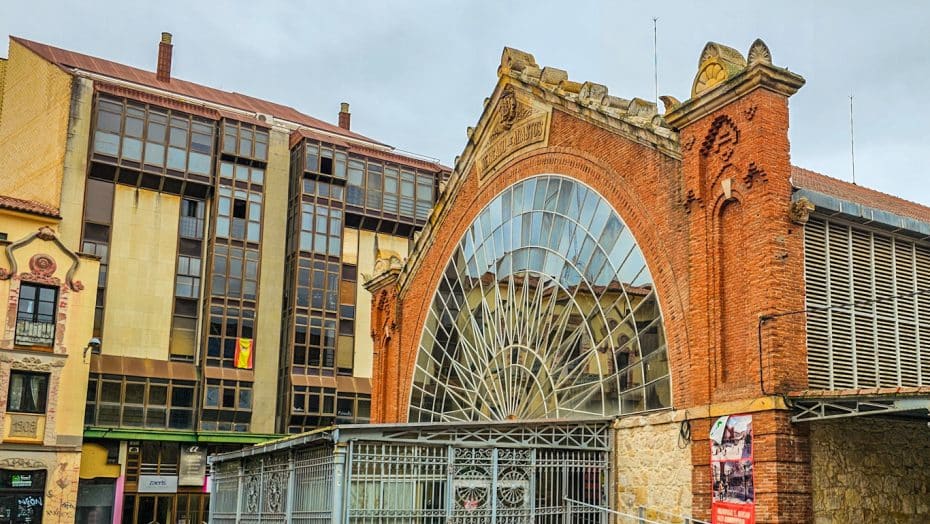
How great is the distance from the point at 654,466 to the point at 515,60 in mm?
9975

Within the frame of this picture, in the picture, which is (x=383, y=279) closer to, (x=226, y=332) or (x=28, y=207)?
(x=28, y=207)

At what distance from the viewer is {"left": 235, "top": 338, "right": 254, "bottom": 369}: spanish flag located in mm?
44562

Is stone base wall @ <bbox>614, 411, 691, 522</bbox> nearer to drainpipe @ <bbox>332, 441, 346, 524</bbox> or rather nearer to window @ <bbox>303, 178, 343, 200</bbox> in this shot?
drainpipe @ <bbox>332, 441, 346, 524</bbox>

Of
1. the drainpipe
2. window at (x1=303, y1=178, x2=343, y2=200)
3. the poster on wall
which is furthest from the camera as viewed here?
window at (x1=303, y1=178, x2=343, y2=200)

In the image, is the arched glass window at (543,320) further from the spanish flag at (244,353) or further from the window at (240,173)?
the window at (240,173)

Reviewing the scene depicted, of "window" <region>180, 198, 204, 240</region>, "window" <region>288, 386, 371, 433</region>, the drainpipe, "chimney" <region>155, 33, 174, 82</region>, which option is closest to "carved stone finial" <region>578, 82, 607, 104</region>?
the drainpipe

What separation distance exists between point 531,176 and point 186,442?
86.6 feet

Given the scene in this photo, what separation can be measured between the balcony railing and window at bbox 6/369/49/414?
41.8 inches

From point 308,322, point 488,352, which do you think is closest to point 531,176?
point 488,352

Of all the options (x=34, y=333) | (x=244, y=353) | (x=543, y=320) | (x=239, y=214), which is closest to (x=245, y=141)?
(x=239, y=214)

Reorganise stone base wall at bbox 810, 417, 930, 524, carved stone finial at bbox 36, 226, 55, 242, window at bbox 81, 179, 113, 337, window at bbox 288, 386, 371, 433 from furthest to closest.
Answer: window at bbox 288, 386, 371, 433 → window at bbox 81, 179, 113, 337 → carved stone finial at bbox 36, 226, 55, 242 → stone base wall at bbox 810, 417, 930, 524

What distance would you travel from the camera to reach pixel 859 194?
67.1ft

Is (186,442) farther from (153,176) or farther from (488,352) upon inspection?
(488,352)

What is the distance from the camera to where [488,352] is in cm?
2219
